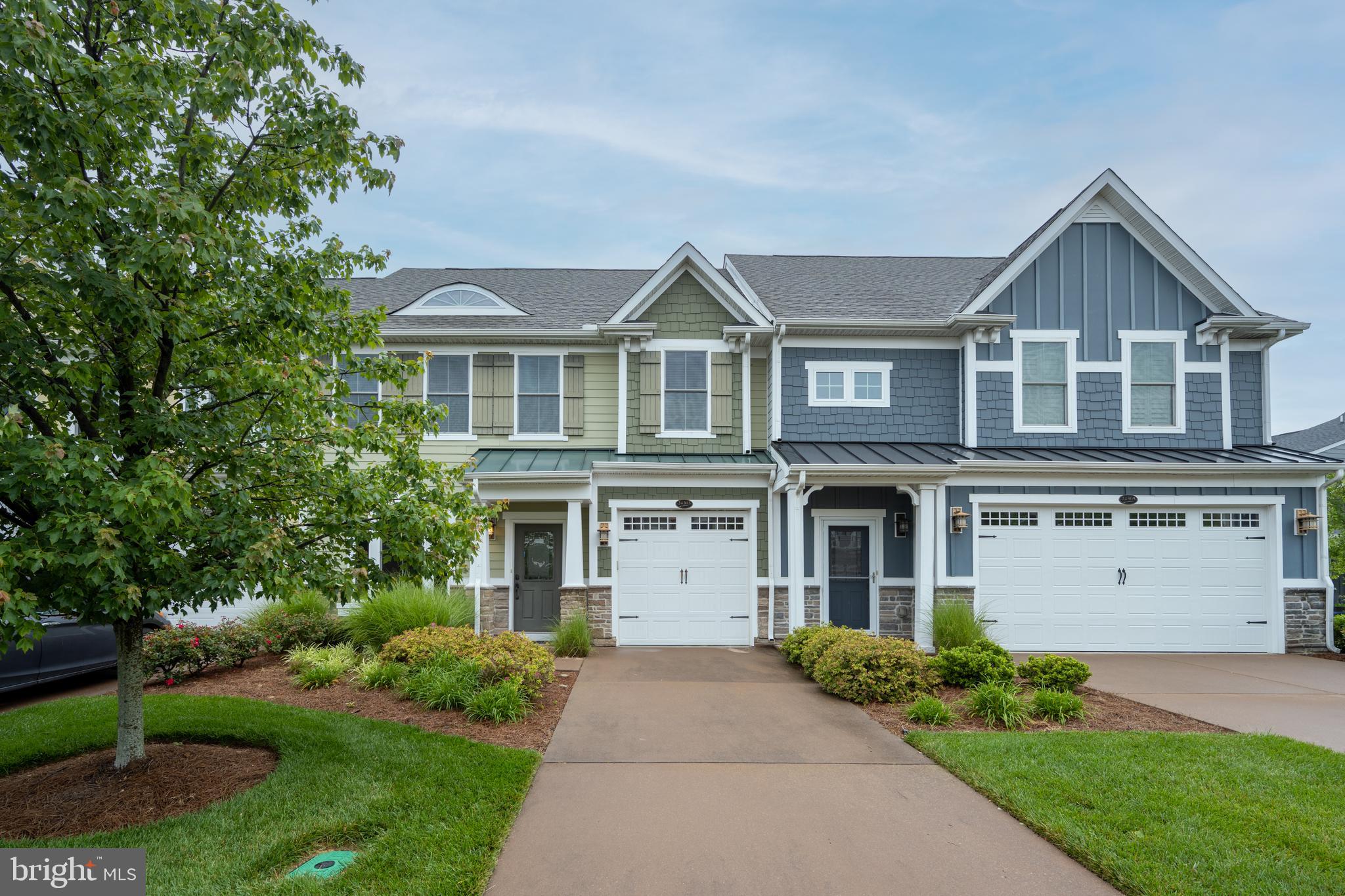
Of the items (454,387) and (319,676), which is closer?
(319,676)

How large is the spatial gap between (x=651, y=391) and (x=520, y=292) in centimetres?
463

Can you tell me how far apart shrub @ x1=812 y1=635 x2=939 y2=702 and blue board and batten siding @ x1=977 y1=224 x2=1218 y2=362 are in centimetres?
651

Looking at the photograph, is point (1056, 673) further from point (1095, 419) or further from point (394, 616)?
point (394, 616)

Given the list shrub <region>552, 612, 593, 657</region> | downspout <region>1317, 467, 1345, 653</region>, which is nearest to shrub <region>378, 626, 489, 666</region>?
shrub <region>552, 612, 593, 657</region>

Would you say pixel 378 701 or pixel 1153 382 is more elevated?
pixel 1153 382

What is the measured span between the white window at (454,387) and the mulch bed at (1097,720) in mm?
8827

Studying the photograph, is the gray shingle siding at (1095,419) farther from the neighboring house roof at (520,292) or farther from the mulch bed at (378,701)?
the mulch bed at (378,701)

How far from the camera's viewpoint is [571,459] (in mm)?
12188

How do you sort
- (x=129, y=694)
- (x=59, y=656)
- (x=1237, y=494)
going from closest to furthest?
(x=129, y=694)
(x=59, y=656)
(x=1237, y=494)

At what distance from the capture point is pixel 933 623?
10594mm

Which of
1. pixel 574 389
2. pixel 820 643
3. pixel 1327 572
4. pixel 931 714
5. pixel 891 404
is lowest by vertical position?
pixel 931 714

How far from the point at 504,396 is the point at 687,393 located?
352 centimetres

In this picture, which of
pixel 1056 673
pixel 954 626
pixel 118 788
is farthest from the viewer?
pixel 954 626

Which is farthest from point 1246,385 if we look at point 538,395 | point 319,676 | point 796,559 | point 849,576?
point 319,676
